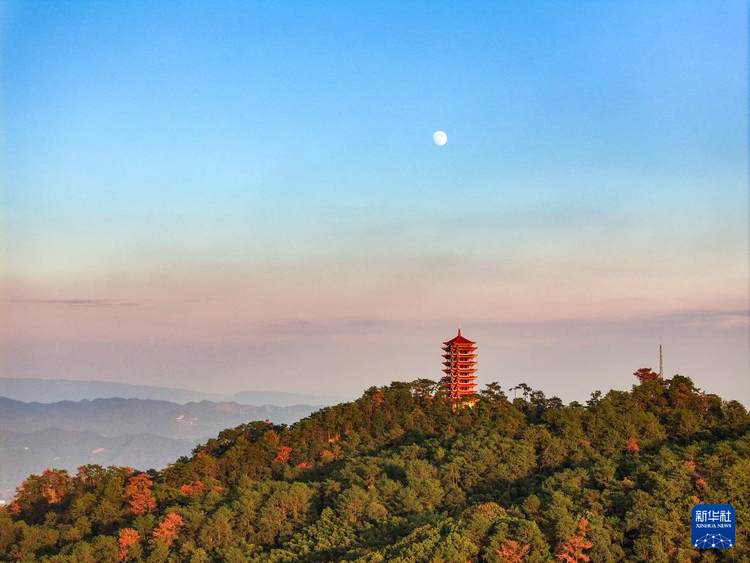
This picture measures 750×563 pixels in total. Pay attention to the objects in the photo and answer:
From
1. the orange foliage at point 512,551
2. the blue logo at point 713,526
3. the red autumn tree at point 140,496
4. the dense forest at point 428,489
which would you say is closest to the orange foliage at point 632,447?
the dense forest at point 428,489

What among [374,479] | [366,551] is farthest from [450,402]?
[366,551]

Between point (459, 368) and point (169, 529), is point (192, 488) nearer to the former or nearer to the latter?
point (169, 529)

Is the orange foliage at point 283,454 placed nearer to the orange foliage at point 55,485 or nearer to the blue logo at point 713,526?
the orange foliage at point 55,485

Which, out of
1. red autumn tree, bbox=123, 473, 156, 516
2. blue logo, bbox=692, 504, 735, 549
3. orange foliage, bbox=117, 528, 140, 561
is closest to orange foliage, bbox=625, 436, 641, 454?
blue logo, bbox=692, 504, 735, 549

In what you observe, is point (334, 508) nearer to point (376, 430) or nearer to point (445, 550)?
point (445, 550)

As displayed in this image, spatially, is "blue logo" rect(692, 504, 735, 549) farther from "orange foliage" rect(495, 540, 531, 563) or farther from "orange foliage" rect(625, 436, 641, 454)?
"orange foliage" rect(625, 436, 641, 454)

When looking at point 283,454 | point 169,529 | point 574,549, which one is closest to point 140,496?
point 169,529
